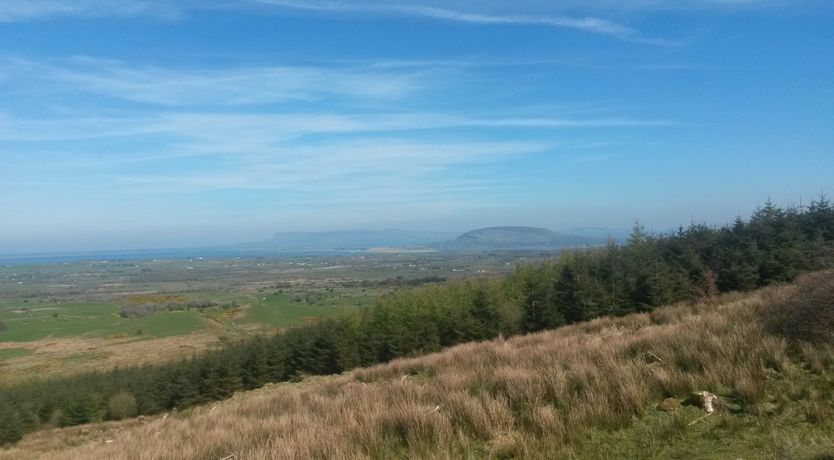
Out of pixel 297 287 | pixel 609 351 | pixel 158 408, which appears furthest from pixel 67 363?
pixel 609 351

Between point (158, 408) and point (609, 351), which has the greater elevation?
point (609, 351)

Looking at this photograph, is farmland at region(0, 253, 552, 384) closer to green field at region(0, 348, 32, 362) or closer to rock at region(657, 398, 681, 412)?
green field at region(0, 348, 32, 362)

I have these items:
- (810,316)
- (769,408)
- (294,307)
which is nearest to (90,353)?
(294,307)

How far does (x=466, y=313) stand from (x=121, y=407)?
103 ft

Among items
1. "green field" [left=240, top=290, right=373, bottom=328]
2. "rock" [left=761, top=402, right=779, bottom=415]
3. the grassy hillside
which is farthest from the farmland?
"rock" [left=761, top=402, right=779, bottom=415]

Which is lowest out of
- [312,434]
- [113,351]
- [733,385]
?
[113,351]

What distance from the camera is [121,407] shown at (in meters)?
46.3

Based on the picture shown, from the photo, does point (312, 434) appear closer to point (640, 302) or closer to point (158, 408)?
point (640, 302)

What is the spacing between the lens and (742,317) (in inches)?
354

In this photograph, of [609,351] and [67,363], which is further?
[67,363]

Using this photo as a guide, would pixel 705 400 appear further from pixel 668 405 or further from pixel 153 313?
pixel 153 313

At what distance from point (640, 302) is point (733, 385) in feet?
92.9

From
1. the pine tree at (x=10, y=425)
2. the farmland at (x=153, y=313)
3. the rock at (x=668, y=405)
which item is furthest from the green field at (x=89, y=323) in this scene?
the rock at (x=668, y=405)

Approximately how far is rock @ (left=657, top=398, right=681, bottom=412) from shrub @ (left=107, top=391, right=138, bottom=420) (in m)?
50.9
